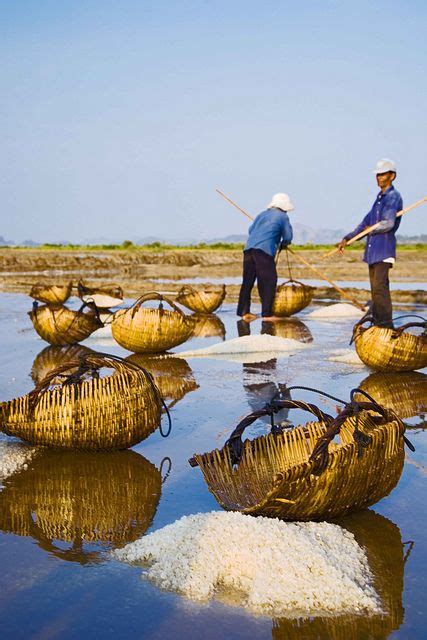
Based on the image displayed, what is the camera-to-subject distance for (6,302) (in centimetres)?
1731

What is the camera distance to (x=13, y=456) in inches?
187

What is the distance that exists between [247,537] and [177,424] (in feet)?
8.04

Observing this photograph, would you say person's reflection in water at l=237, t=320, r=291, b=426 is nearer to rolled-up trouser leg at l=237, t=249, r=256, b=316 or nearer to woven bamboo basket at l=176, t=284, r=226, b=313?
rolled-up trouser leg at l=237, t=249, r=256, b=316

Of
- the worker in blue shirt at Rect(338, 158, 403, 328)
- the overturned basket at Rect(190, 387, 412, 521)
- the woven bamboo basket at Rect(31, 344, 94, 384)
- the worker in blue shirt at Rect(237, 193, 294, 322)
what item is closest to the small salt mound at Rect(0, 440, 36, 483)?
the overturned basket at Rect(190, 387, 412, 521)

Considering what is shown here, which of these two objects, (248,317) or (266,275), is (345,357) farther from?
Result: (248,317)

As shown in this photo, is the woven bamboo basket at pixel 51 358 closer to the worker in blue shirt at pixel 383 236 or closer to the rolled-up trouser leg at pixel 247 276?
the worker in blue shirt at pixel 383 236

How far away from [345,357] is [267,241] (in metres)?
4.06

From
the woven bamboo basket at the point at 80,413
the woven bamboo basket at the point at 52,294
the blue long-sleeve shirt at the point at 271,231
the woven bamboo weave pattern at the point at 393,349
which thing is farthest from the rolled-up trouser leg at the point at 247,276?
the woven bamboo basket at the point at 80,413

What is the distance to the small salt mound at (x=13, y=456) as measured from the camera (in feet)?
14.9

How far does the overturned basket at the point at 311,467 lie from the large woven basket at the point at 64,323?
5556 mm

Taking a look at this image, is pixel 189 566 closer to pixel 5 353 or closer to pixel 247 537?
pixel 247 537

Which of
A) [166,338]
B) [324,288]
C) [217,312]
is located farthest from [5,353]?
[324,288]

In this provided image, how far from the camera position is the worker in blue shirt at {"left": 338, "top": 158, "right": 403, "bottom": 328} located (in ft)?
30.0

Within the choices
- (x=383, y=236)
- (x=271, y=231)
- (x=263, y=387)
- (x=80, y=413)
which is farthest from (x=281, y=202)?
(x=80, y=413)
